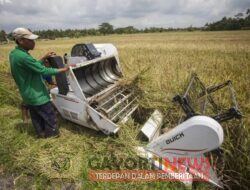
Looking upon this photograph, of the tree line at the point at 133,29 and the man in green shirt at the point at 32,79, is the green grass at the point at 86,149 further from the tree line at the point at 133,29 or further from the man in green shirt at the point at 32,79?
the tree line at the point at 133,29


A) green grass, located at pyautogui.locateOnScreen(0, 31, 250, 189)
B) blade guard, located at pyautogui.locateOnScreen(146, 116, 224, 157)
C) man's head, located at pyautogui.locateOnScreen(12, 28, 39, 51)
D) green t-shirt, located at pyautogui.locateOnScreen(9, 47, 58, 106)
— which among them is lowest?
green grass, located at pyautogui.locateOnScreen(0, 31, 250, 189)

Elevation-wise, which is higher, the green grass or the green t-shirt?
the green t-shirt

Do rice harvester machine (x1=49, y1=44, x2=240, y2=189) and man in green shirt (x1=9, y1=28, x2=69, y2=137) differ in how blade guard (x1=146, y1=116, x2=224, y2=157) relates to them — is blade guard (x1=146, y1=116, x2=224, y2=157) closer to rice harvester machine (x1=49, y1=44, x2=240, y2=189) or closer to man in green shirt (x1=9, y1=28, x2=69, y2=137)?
rice harvester machine (x1=49, y1=44, x2=240, y2=189)

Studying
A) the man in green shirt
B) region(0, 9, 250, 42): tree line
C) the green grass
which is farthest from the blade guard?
region(0, 9, 250, 42): tree line

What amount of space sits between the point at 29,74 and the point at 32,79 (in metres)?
0.09

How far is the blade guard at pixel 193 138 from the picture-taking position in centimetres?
252

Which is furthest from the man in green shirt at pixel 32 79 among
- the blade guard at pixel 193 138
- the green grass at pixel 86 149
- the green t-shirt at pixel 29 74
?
the blade guard at pixel 193 138

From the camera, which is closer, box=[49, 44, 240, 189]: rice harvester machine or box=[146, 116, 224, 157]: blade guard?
box=[146, 116, 224, 157]: blade guard

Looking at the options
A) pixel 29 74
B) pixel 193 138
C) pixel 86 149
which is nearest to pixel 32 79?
pixel 29 74

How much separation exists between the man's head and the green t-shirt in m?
0.09

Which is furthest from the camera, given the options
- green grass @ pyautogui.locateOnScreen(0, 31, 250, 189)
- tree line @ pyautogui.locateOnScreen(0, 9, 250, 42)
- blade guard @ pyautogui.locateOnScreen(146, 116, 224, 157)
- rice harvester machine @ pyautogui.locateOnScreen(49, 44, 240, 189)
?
tree line @ pyautogui.locateOnScreen(0, 9, 250, 42)

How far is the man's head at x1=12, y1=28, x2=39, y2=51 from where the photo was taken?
352cm

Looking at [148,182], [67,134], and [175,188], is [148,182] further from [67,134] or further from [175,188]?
[67,134]

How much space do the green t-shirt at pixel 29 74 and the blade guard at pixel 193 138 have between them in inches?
Result: 80.3
